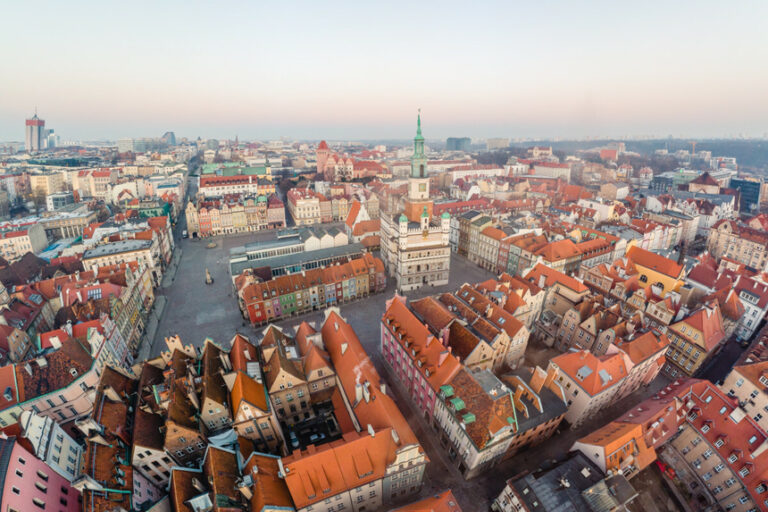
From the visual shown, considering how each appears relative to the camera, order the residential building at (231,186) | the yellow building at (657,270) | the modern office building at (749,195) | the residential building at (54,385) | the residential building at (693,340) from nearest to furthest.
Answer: the residential building at (54,385) < the residential building at (693,340) < the yellow building at (657,270) < the modern office building at (749,195) < the residential building at (231,186)

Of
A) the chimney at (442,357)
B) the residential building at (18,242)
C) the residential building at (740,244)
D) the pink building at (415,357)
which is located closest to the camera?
the chimney at (442,357)

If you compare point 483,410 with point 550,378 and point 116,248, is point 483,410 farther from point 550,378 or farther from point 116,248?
point 116,248

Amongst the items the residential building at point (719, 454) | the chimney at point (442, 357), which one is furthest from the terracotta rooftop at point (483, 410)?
the residential building at point (719, 454)

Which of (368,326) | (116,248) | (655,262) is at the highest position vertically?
(116,248)

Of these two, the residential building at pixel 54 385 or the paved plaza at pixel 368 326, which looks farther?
the residential building at pixel 54 385

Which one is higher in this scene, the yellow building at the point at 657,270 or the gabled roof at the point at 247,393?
the yellow building at the point at 657,270

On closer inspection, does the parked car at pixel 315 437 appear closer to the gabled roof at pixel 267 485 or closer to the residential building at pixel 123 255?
the gabled roof at pixel 267 485

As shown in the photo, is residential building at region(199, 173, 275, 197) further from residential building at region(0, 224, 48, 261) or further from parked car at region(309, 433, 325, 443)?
parked car at region(309, 433, 325, 443)

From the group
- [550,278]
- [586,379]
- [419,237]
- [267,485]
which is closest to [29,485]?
[267,485]

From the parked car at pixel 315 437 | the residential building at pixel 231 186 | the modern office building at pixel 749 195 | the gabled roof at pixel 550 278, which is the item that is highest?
the residential building at pixel 231 186

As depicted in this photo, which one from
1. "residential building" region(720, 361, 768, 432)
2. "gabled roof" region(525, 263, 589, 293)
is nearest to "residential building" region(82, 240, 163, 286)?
"gabled roof" region(525, 263, 589, 293)
